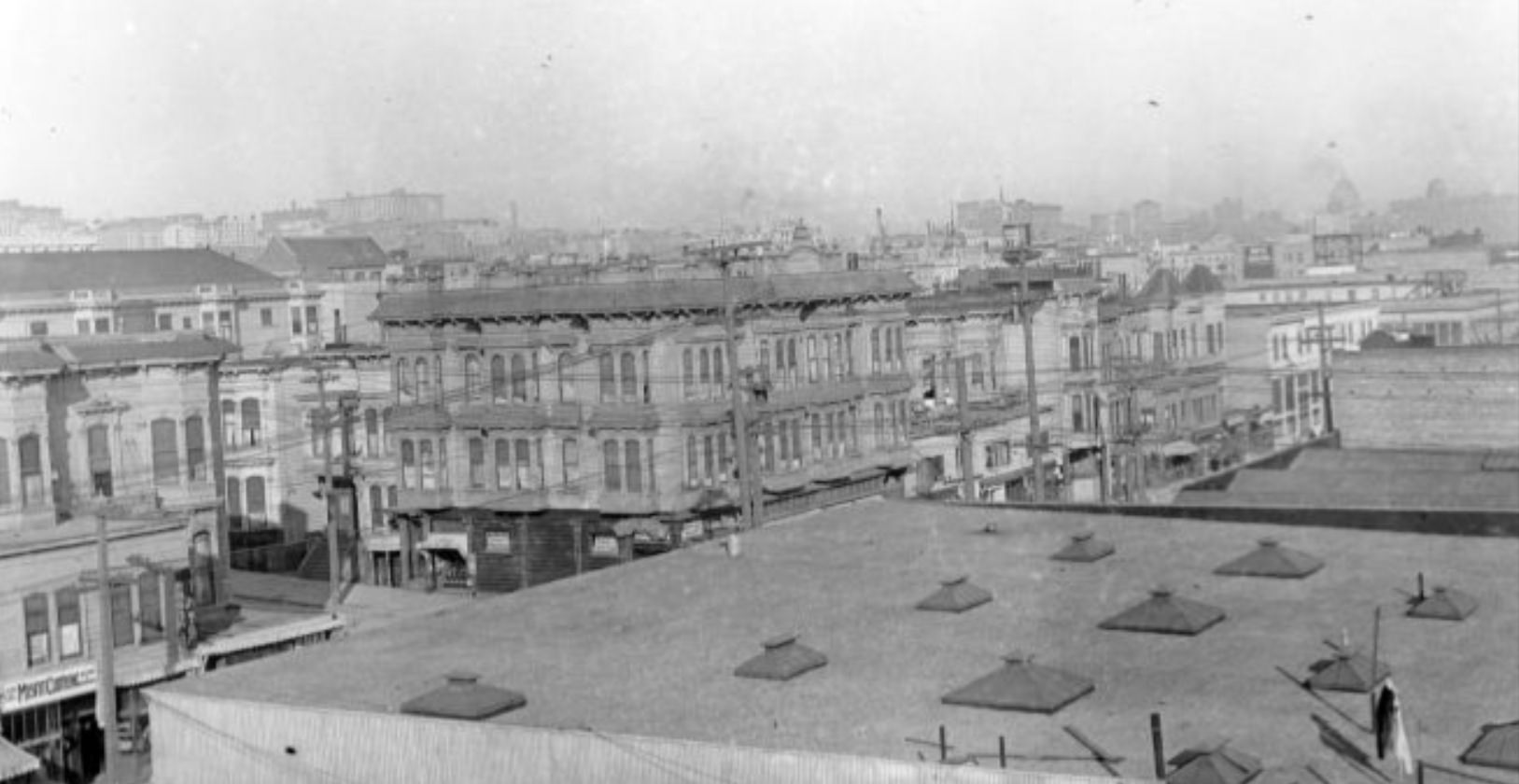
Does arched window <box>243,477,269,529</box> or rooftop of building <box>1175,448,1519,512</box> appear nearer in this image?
rooftop of building <box>1175,448,1519,512</box>

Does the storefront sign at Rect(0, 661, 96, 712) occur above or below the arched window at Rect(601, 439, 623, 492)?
below

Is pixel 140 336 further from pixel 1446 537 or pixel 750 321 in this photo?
pixel 1446 537

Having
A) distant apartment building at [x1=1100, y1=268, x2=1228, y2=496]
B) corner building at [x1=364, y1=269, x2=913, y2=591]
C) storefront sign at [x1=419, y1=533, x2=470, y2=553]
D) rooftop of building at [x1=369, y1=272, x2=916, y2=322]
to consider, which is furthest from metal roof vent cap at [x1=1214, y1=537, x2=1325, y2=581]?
distant apartment building at [x1=1100, y1=268, x2=1228, y2=496]

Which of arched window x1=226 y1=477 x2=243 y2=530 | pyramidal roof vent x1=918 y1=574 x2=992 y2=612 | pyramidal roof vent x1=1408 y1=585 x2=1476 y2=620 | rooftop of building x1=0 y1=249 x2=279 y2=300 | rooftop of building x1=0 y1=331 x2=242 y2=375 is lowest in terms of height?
arched window x1=226 y1=477 x2=243 y2=530

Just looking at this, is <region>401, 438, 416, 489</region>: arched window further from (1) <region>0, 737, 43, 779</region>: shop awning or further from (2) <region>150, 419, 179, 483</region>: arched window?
(1) <region>0, 737, 43, 779</region>: shop awning

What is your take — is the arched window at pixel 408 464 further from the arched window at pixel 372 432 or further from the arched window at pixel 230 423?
the arched window at pixel 230 423

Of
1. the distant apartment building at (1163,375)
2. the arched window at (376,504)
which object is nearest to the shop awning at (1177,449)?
the distant apartment building at (1163,375)

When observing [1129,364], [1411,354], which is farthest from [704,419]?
[1129,364]
